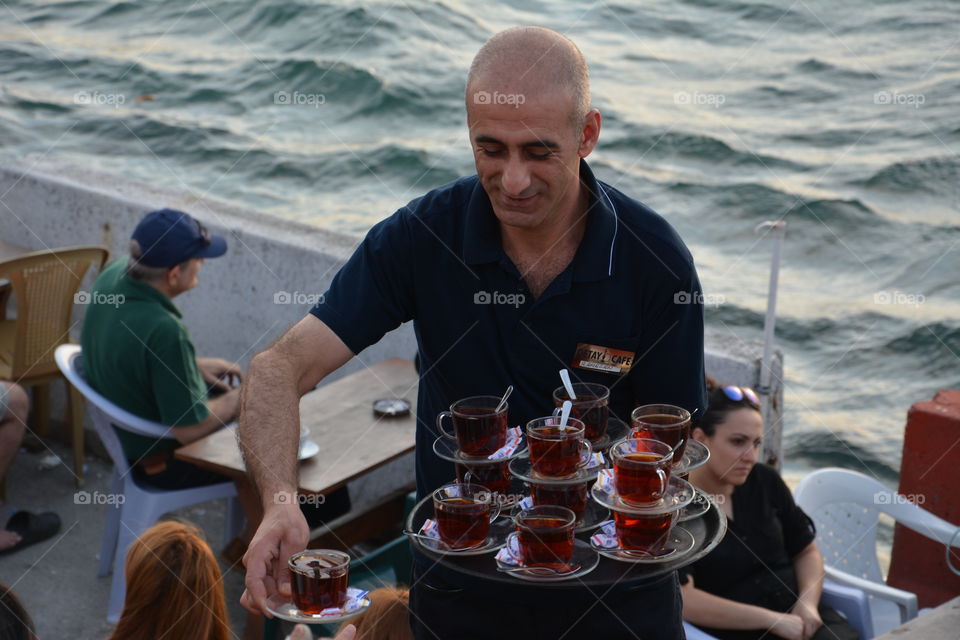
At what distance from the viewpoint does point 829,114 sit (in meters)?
13.9

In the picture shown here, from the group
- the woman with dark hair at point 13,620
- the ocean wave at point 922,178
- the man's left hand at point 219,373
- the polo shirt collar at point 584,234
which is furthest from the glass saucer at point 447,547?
the ocean wave at point 922,178

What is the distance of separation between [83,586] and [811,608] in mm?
3039

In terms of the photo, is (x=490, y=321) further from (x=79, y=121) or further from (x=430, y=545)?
(x=79, y=121)

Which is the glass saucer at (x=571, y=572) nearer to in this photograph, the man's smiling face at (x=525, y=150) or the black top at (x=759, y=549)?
the man's smiling face at (x=525, y=150)

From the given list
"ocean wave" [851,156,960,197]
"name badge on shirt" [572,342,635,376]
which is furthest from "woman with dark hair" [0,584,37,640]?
"ocean wave" [851,156,960,197]

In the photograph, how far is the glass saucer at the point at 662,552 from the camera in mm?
2328

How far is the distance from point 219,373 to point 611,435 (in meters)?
3.30

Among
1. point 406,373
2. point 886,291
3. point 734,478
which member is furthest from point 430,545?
point 886,291

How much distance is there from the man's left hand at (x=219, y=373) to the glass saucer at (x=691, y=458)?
327 centimetres

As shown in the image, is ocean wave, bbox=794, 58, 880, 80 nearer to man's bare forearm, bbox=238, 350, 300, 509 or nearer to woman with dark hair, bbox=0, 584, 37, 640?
man's bare forearm, bbox=238, 350, 300, 509

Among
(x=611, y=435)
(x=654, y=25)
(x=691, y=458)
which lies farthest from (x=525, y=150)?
(x=654, y=25)

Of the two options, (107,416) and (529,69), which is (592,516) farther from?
(107,416)

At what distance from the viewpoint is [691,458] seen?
2.70m

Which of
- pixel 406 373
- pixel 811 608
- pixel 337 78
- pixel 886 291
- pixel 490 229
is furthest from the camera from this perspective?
pixel 337 78
